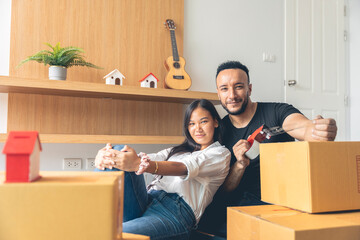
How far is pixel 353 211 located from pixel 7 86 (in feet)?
5.99

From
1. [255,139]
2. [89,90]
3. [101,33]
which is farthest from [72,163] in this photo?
[255,139]

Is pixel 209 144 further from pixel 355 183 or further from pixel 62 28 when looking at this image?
pixel 62 28

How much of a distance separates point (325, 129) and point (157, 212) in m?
0.76

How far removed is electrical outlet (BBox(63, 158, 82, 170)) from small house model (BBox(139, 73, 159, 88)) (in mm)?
692

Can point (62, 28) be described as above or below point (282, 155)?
above

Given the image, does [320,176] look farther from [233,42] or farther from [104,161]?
[233,42]

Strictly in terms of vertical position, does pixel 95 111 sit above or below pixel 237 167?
above

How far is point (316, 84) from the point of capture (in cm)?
319

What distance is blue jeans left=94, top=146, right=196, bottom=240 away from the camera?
130cm

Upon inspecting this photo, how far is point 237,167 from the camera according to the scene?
60.6 inches

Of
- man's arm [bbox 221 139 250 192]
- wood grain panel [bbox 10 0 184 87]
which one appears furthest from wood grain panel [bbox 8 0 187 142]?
man's arm [bbox 221 139 250 192]

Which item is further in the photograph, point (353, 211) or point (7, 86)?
point (7, 86)

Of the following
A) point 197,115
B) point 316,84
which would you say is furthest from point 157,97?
point 316,84

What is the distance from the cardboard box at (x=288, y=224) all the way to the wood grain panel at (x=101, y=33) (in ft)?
4.94
